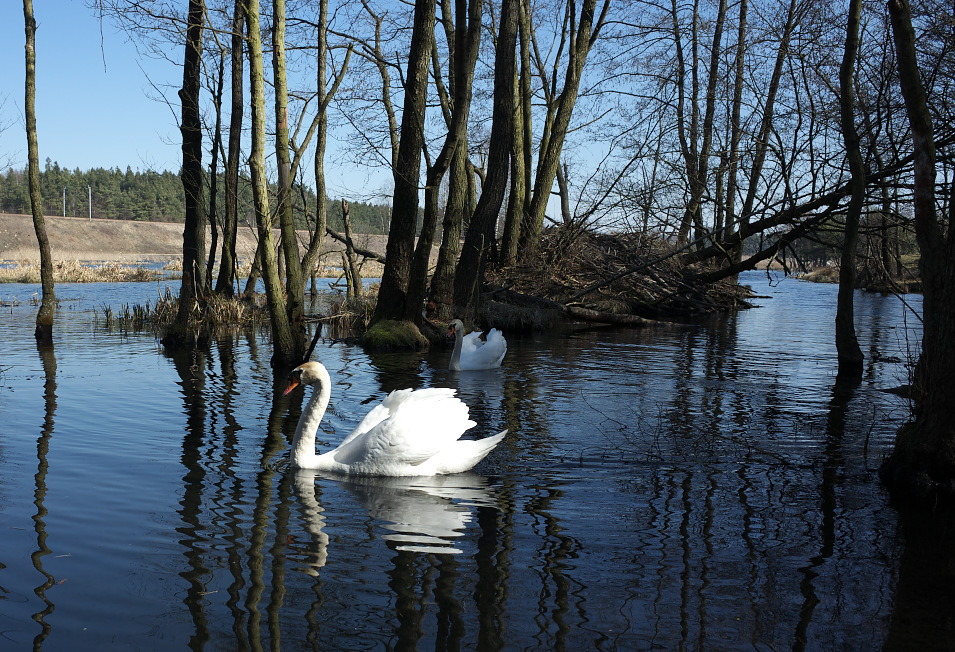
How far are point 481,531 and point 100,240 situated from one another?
103916mm

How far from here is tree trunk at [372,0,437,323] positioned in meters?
13.8

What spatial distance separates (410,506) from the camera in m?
5.65

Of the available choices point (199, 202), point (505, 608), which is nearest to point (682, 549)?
point (505, 608)

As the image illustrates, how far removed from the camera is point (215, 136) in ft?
62.0

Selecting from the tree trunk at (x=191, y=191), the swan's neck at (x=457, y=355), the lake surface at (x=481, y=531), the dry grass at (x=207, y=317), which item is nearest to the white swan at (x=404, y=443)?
the lake surface at (x=481, y=531)

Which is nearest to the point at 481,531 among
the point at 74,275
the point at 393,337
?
the point at 393,337

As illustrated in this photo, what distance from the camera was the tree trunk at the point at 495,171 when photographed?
51.9ft

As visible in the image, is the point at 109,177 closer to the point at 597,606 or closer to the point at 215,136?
the point at 215,136

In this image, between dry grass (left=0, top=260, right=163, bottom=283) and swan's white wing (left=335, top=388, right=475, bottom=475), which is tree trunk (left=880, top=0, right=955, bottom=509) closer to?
swan's white wing (left=335, top=388, right=475, bottom=475)

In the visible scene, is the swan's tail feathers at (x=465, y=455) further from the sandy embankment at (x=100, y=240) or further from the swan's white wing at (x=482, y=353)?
the sandy embankment at (x=100, y=240)

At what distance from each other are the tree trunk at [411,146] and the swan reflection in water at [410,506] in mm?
7928

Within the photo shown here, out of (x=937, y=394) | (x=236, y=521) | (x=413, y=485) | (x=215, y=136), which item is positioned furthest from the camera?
(x=215, y=136)

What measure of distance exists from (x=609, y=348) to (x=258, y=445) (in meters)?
9.02

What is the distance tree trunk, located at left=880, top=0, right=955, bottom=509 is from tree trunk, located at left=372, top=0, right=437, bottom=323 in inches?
341
